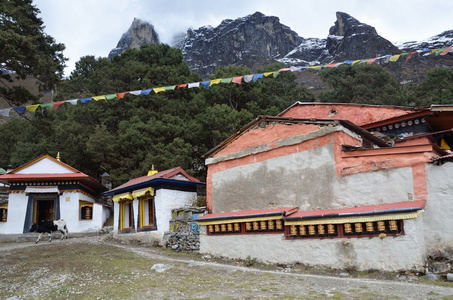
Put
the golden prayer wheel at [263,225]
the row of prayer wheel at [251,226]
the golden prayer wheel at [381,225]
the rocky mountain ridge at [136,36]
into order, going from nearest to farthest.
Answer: the golden prayer wheel at [381,225] → the row of prayer wheel at [251,226] → the golden prayer wheel at [263,225] → the rocky mountain ridge at [136,36]

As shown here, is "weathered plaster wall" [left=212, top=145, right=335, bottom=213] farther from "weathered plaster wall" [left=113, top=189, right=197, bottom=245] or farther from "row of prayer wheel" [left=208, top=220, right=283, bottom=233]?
"weathered plaster wall" [left=113, top=189, right=197, bottom=245]

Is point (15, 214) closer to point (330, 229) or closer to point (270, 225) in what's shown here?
point (270, 225)

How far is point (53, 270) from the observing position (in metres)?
10.4

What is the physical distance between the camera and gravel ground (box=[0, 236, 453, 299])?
756cm

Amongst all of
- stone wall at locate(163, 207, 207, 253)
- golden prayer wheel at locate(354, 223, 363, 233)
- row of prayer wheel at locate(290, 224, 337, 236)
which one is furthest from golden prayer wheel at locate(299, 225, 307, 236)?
stone wall at locate(163, 207, 207, 253)

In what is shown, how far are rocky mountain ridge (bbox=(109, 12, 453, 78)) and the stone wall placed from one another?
208ft

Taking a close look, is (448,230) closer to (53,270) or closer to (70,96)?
(53,270)

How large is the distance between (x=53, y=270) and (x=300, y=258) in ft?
24.0

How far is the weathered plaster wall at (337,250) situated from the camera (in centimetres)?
883

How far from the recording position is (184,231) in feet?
51.1

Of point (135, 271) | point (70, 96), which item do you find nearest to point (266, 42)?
point (70, 96)

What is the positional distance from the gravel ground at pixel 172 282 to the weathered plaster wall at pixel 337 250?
45cm

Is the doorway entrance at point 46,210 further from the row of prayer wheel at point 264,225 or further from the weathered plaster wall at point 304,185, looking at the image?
the row of prayer wheel at point 264,225

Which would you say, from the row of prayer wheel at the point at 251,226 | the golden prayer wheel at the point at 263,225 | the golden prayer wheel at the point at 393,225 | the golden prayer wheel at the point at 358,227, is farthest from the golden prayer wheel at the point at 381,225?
the golden prayer wheel at the point at 263,225
